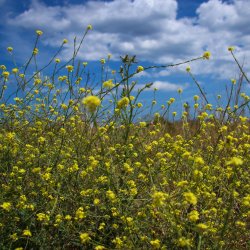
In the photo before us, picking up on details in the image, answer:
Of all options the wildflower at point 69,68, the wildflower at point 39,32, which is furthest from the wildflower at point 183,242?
the wildflower at point 39,32

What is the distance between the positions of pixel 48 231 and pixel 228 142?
4.78 feet

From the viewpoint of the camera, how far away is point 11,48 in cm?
517

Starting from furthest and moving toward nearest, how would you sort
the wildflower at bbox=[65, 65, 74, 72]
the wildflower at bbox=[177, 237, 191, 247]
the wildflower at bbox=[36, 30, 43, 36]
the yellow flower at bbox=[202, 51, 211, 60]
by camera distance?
the wildflower at bbox=[36, 30, 43, 36]
the wildflower at bbox=[65, 65, 74, 72]
the yellow flower at bbox=[202, 51, 211, 60]
the wildflower at bbox=[177, 237, 191, 247]

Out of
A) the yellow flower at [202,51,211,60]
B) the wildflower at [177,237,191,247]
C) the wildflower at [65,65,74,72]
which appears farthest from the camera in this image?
the wildflower at [65,65,74,72]

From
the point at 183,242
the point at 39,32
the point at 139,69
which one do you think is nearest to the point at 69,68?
the point at 39,32

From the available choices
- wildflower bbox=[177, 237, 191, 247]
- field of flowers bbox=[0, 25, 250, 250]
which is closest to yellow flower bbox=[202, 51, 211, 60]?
field of flowers bbox=[0, 25, 250, 250]

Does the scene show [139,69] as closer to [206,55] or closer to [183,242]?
[206,55]

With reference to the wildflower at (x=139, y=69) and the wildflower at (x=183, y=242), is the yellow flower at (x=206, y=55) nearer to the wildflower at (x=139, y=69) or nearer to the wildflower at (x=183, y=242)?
the wildflower at (x=139, y=69)

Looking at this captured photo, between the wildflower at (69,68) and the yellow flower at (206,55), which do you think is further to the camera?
the wildflower at (69,68)

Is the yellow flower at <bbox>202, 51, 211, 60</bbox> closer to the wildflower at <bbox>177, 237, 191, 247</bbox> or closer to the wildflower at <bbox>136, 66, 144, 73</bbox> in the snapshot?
the wildflower at <bbox>136, 66, 144, 73</bbox>

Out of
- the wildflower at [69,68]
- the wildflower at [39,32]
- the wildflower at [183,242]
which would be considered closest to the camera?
the wildflower at [183,242]

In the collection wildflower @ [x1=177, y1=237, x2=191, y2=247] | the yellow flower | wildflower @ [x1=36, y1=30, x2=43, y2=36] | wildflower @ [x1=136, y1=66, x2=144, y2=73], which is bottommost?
wildflower @ [x1=177, y1=237, x2=191, y2=247]

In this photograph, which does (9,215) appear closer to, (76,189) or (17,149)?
(76,189)

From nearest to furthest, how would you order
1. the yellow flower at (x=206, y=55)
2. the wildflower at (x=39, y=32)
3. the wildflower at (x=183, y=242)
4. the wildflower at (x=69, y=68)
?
the wildflower at (x=183, y=242) → the yellow flower at (x=206, y=55) → the wildflower at (x=69, y=68) → the wildflower at (x=39, y=32)
